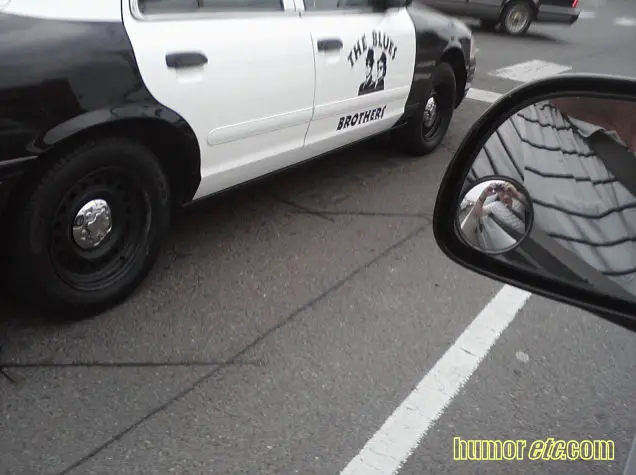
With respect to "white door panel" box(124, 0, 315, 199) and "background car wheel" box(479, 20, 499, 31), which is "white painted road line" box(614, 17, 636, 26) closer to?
"background car wheel" box(479, 20, 499, 31)

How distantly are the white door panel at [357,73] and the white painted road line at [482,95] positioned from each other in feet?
10.9

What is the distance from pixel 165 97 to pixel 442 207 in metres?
1.79

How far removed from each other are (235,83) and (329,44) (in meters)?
0.84

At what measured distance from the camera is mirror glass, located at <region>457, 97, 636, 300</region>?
1.37 metres

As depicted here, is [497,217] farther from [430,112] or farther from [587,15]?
[587,15]

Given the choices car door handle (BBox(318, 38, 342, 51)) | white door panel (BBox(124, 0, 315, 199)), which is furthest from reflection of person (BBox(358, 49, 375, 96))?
white door panel (BBox(124, 0, 315, 199))

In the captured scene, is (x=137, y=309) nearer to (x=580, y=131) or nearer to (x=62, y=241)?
(x=62, y=241)

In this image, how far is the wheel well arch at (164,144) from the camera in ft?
9.02

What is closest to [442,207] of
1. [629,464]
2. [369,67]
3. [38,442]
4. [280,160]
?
[629,464]

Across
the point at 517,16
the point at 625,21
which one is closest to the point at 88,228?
the point at 517,16

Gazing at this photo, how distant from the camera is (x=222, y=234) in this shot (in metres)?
4.03

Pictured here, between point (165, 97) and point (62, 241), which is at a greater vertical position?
point (165, 97)

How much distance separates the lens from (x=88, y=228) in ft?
9.68

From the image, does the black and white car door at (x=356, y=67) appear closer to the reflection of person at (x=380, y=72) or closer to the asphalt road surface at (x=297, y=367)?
the reflection of person at (x=380, y=72)
